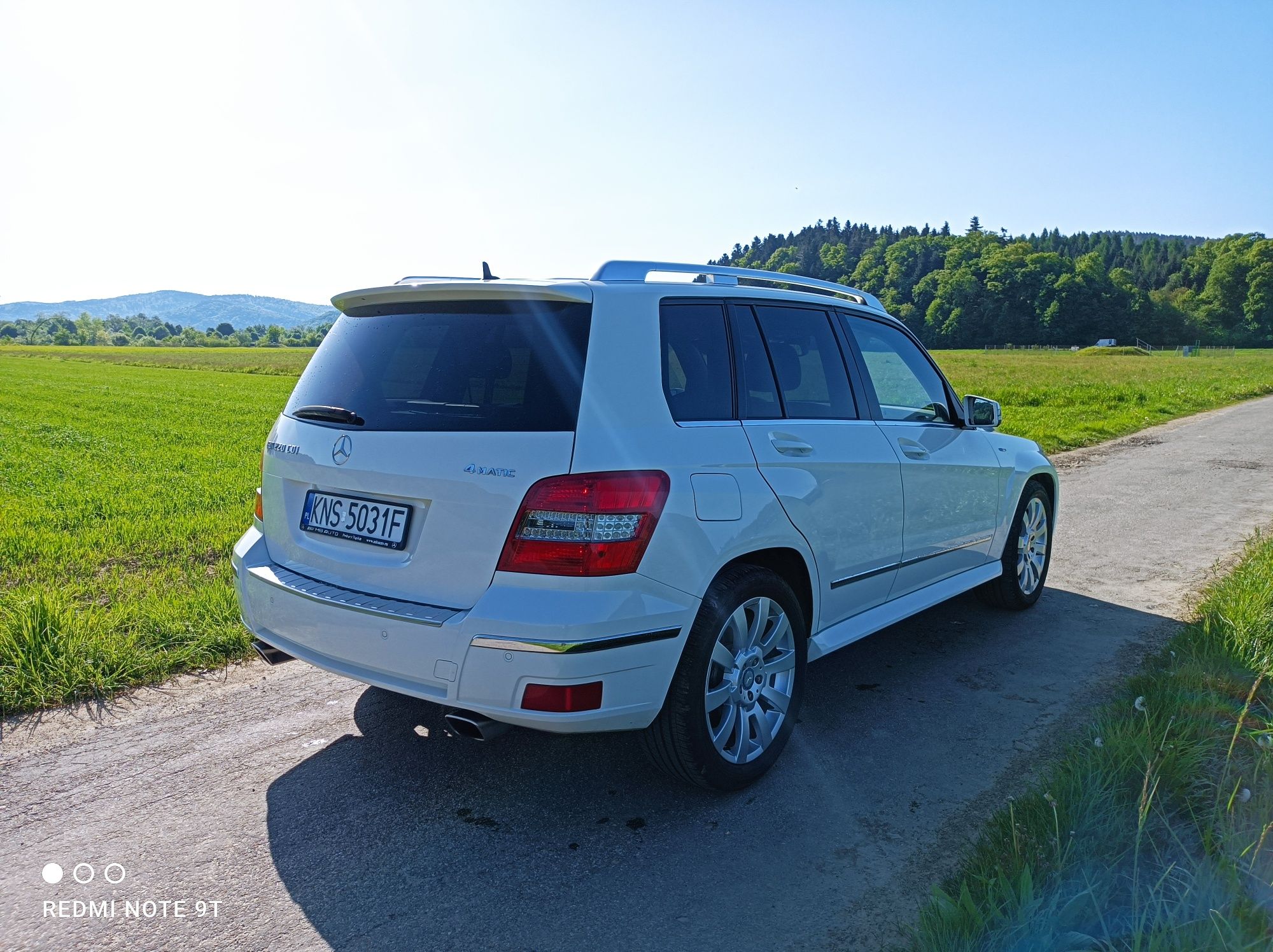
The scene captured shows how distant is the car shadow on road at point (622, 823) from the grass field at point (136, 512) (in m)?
1.38

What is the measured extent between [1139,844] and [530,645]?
189cm

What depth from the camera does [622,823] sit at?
123 inches

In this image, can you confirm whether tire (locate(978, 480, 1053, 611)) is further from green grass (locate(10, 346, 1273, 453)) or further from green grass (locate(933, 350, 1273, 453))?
green grass (locate(10, 346, 1273, 453))

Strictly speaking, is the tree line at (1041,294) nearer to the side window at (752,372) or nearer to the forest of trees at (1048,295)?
the forest of trees at (1048,295)

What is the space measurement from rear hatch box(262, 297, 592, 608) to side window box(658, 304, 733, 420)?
1.15ft

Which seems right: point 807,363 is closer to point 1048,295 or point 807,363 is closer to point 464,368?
point 464,368

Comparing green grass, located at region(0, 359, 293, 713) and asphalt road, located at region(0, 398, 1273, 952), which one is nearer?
asphalt road, located at region(0, 398, 1273, 952)

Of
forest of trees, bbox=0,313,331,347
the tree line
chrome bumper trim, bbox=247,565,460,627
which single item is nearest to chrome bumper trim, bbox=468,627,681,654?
chrome bumper trim, bbox=247,565,460,627

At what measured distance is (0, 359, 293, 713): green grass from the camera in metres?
4.36

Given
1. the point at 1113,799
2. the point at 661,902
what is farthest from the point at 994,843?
the point at 661,902

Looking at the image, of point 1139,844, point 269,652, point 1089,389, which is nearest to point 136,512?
point 269,652

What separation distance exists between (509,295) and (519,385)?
36 centimetres

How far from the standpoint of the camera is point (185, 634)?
15.8ft

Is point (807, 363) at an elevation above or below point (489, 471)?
above
